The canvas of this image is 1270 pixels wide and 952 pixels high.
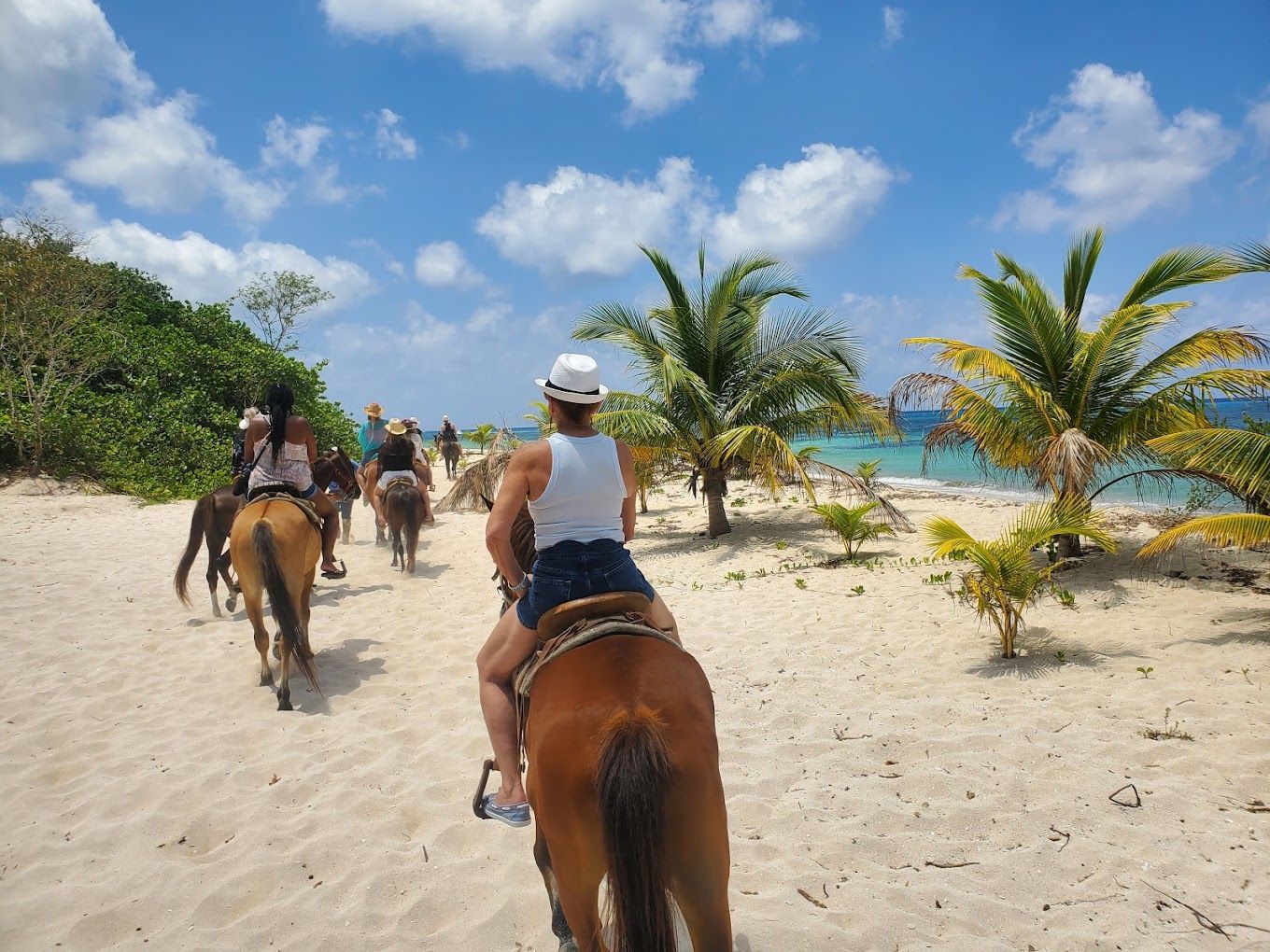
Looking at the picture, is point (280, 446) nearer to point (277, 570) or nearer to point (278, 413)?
point (278, 413)

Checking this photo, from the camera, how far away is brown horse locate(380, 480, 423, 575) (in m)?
Answer: 9.36

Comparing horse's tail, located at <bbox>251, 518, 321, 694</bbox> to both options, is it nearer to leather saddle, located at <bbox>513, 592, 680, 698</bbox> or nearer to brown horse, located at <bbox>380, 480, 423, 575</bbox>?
leather saddle, located at <bbox>513, 592, 680, 698</bbox>

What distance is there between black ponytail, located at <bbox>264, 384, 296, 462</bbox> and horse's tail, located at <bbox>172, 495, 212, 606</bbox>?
2.24 meters

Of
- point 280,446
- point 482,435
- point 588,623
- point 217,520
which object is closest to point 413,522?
point 217,520

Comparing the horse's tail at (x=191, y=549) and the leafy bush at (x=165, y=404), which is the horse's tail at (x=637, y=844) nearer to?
the horse's tail at (x=191, y=549)

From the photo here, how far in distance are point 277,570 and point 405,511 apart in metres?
4.41

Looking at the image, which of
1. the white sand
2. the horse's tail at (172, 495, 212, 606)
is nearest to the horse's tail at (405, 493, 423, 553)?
the white sand

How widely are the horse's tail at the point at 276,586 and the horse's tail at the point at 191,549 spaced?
107 inches

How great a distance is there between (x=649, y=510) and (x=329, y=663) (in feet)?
35.2

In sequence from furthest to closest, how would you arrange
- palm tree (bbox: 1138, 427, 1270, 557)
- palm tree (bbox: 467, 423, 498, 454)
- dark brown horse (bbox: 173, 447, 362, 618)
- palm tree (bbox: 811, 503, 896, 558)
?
palm tree (bbox: 467, 423, 498, 454) < palm tree (bbox: 811, 503, 896, 558) < dark brown horse (bbox: 173, 447, 362, 618) < palm tree (bbox: 1138, 427, 1270, 557)

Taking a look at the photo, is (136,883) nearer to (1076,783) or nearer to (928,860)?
(928,860)

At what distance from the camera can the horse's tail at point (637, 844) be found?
5.88 feet

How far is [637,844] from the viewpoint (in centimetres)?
179

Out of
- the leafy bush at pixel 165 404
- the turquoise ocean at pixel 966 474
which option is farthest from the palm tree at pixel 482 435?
the leafy bush at pixel 165 404
